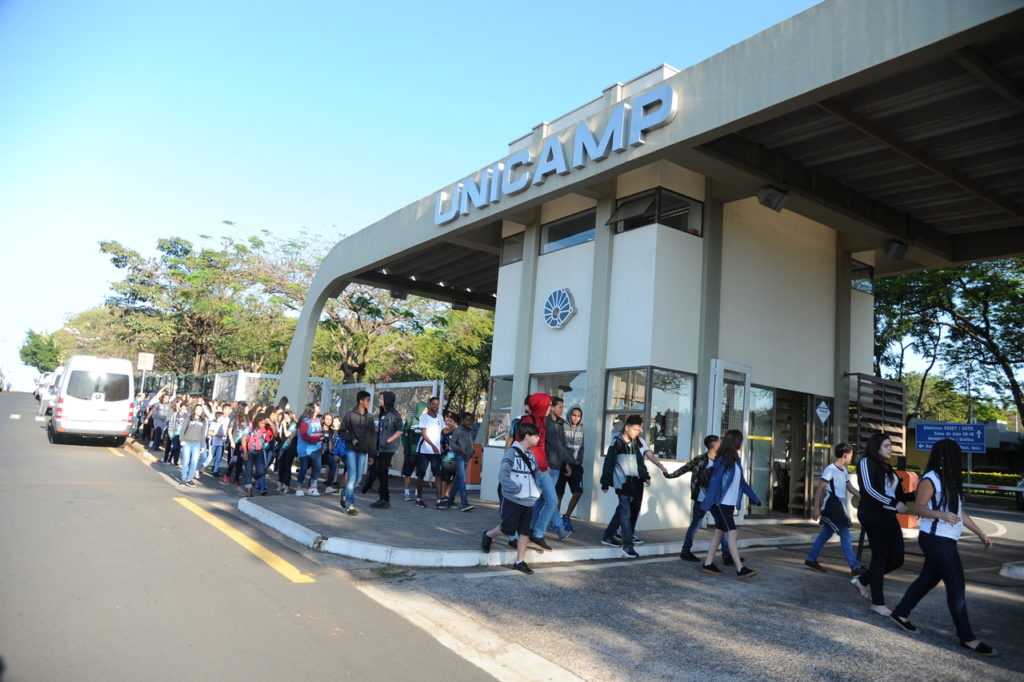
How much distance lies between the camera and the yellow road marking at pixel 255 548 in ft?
21.3

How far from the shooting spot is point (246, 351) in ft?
103

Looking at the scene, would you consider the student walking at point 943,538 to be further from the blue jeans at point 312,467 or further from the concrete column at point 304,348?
the concrete column at point 304,348

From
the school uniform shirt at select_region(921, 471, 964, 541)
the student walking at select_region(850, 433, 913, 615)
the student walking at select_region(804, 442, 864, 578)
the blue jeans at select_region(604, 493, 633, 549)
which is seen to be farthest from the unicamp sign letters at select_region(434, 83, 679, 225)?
the school uniform shirt at select_region(921, 471, 964, 541)

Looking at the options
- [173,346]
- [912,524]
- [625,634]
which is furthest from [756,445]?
[173,346]

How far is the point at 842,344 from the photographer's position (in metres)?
14.0

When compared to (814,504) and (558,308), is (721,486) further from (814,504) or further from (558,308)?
(558,308)

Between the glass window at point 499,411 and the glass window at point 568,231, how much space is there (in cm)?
274

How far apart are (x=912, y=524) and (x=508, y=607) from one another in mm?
11668

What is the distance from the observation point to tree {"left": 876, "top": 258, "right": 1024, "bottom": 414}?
2550 cm

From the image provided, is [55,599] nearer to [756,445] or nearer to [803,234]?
[756,445]

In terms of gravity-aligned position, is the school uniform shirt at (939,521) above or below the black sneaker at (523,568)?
above

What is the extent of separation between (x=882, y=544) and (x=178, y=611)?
19.6 ft

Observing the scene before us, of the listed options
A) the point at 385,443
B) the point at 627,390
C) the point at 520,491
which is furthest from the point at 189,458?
the point at 520,491

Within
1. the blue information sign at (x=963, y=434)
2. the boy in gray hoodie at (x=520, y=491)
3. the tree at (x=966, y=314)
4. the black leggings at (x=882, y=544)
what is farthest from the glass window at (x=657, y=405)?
the tree at (x=966, y=314)
